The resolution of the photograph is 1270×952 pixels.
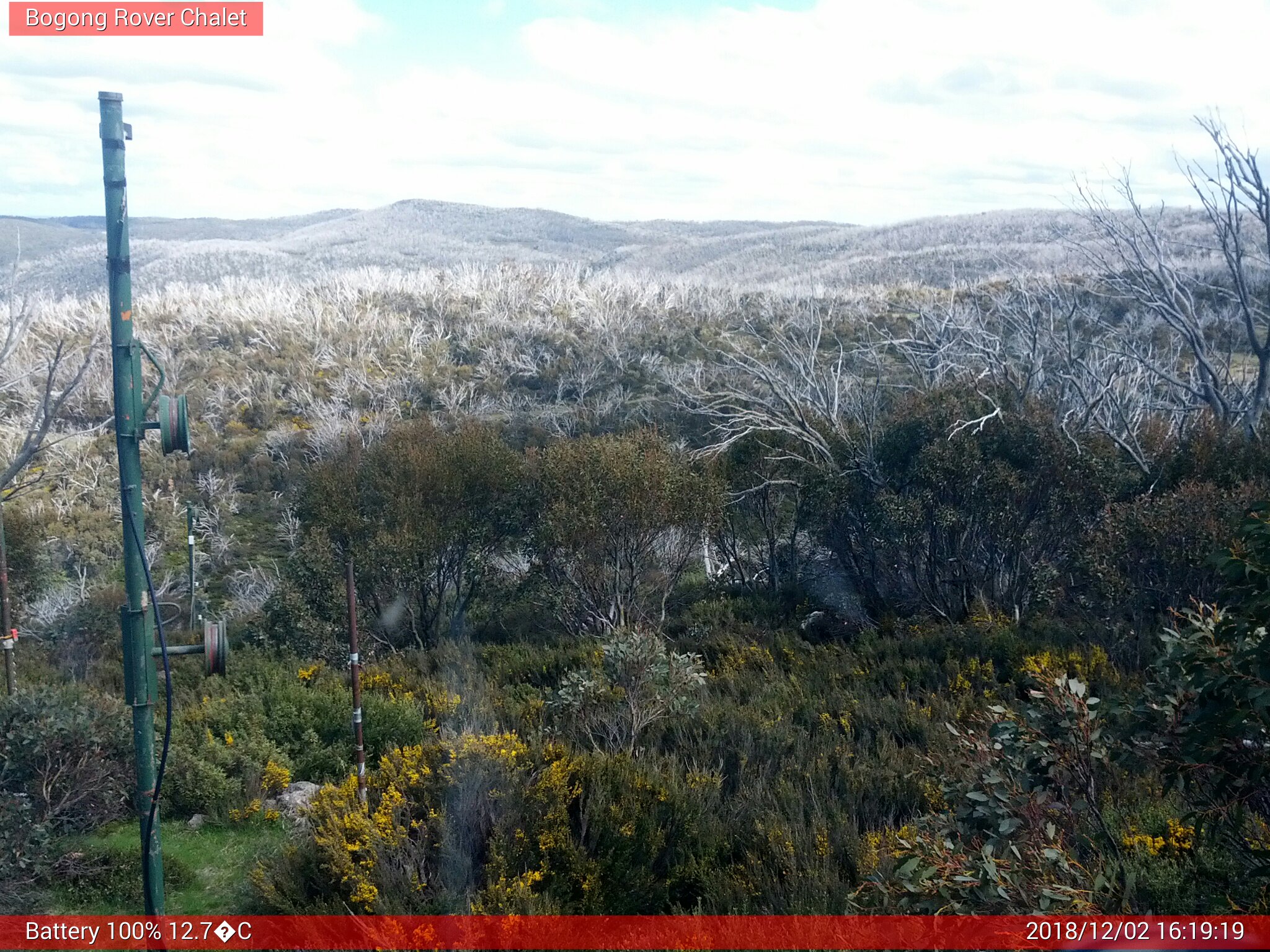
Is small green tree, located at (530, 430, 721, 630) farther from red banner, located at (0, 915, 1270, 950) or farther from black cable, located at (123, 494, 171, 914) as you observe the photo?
black cable, located at (123, 494, 171, 914)

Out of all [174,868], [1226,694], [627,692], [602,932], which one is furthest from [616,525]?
[1226,694]

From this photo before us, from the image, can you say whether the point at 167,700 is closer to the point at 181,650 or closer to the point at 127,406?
the point at 181,650

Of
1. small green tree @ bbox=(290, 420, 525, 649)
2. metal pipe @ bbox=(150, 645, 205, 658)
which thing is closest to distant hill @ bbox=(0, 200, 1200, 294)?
small green tree @ bbox=(290, 420, 525, 649)

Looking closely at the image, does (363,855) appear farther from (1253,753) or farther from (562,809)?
(1253,753)

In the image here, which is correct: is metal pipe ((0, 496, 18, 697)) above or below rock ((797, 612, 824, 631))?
above

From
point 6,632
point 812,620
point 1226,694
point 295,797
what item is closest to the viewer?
point 1226,694

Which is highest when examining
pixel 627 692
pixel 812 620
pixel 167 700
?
pixel 167 700

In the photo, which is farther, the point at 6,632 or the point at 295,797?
the point at 6,632

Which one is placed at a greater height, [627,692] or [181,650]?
[181,650]

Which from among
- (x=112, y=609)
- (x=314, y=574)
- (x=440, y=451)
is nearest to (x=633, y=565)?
(x=440, y=451)
